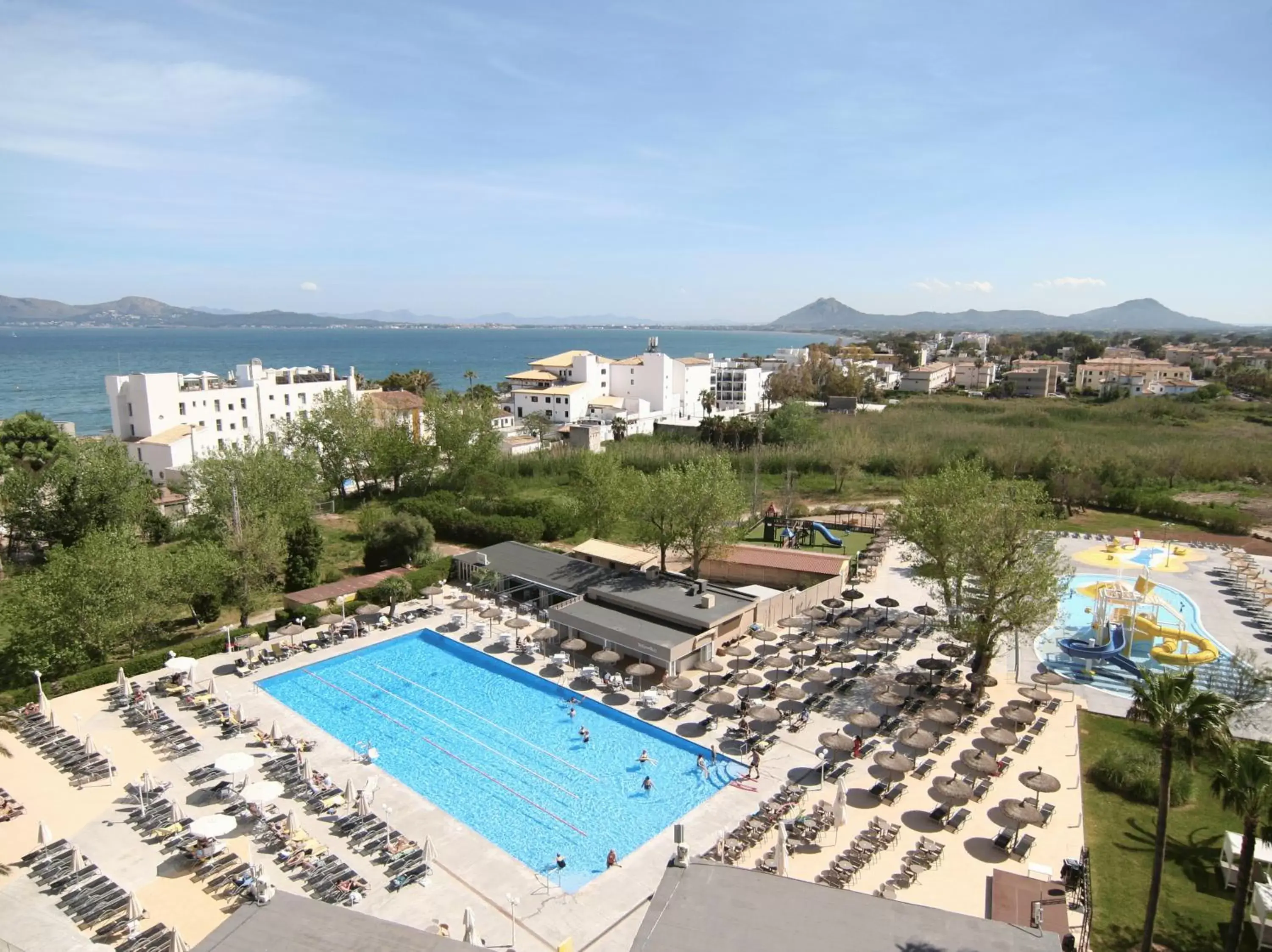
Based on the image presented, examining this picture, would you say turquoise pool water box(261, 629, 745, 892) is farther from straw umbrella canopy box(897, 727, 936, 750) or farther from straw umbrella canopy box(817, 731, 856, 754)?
straw umbrella canopy box(897, 727, 936, 750)

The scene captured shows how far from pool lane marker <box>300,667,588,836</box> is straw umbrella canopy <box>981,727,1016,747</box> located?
11.9 m

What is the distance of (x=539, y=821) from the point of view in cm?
1934

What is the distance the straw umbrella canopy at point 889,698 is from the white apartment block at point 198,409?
1845 inches

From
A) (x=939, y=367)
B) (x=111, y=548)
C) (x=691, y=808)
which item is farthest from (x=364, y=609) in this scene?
(x=939, y=367)

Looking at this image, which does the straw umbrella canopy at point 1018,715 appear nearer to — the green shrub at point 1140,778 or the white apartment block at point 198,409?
the green shrub at point 1140,778

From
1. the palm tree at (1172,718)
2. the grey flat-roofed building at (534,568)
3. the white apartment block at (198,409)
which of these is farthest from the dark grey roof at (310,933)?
the white apartment block at (198,409)

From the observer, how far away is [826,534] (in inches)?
1709

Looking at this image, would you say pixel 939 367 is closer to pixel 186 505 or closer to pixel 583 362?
pixel 583 362

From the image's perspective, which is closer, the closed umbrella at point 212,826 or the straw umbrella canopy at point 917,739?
the closed umbrella at point 212,826

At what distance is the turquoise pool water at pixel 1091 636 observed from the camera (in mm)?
26750

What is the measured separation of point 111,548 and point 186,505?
22.3 meters

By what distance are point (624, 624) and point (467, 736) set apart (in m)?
7.48

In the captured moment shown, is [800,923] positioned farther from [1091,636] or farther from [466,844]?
[1091,636]

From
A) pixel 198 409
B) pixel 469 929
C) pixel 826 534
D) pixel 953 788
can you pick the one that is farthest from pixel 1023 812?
pixel 198 409
